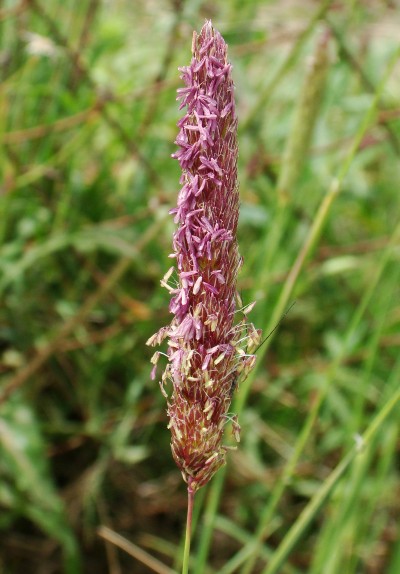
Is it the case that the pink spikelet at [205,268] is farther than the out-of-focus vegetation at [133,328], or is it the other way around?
the out-of-focus vegetation at [133,328]

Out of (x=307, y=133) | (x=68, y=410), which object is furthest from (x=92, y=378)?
(x=307, y=133)

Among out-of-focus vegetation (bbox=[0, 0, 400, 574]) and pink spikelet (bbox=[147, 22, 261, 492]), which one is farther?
out-of-focus vegetation (bbox=[0, 0, 400, 574])

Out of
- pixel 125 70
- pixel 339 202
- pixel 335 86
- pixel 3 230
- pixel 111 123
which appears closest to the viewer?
pixel 111 123

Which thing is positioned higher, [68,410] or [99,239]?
[99,239]

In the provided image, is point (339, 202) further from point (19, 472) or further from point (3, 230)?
point (19, 472)

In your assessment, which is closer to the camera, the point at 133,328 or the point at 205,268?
the point at 205,268

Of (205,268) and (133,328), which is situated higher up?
(205,268)

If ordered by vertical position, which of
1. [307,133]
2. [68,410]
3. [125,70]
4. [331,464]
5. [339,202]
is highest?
[125,70]

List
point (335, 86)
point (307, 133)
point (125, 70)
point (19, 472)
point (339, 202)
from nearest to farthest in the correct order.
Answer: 1. point (307, 133)
2. point (19, 472)
3. point (335, 86)
4. point (339, 202)
5. point (125, 70)
